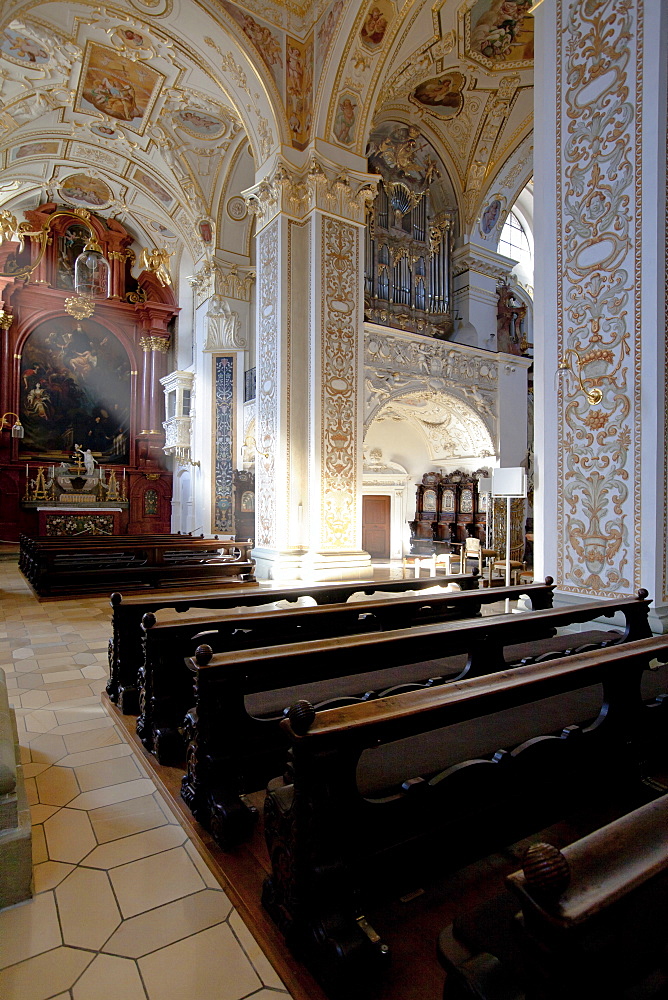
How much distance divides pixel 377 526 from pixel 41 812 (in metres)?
13.6

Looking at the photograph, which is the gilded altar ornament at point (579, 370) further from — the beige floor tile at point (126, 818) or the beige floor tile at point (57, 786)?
the beige floor tile at point (57, 786)

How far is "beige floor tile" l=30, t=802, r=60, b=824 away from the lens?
6.69 ft

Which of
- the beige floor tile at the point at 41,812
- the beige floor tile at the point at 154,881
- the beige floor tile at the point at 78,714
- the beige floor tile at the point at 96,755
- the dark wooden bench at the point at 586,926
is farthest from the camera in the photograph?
the beige floor tile at the point at 78,714

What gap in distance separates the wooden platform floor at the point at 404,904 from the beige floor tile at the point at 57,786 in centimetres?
44

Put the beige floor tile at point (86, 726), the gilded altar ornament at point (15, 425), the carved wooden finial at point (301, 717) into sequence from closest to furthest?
the carved wooden finial at point (301, 717) → the beige floor tile at point (86, 726) → the gilded altar ornament at point (15, 425)

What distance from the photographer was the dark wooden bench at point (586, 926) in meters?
0.75

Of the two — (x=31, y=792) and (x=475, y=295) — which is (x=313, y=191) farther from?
(x=31, y=792)

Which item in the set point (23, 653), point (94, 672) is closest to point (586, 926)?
point (94, 672)

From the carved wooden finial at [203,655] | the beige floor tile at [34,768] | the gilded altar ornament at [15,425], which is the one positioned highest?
the gilded altar ornament at [15,425]

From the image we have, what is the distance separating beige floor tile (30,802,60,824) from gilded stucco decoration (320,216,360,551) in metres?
5.80

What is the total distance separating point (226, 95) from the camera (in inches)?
347

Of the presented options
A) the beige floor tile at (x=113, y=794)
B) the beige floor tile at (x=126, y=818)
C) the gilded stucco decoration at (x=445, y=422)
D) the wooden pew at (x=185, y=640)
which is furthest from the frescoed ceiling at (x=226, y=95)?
the beige floor tile at (x=126, y=818)

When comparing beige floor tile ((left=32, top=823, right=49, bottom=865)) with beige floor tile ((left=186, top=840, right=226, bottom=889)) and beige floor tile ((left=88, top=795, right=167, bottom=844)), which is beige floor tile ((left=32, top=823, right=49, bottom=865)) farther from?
beige floor tile ((left=186, top=840, right=226, bottom=889))

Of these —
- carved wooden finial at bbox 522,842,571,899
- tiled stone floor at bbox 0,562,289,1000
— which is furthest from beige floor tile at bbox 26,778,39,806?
carved wooden finial at bbox 522,842,571,899
